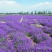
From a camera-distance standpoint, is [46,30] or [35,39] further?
[46,30]

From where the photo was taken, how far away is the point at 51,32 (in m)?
11.0

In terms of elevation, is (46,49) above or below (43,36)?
above

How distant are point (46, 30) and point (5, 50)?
7.51 metres

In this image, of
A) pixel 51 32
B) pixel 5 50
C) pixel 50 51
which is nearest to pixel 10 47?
pixel 5 50

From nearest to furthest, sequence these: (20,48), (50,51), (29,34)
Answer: (50,51) < (20,48) < (29,34)

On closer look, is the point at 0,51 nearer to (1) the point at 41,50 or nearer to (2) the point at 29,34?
(1) the point at 41,50

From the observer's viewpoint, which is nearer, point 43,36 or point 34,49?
point 34,49

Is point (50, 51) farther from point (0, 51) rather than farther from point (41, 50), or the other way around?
point (0, 51)

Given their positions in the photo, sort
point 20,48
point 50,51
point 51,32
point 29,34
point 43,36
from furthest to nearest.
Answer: point 51,32, point 29,34, point 43,36, point 20,48, point 50,51

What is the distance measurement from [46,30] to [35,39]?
3753mm

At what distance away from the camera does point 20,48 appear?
446 centimetres

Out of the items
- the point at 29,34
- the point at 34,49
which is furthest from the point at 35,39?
the point at 34,49

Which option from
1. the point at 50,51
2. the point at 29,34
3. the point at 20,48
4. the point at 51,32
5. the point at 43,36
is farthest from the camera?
the point at 51,32

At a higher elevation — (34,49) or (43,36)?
(34,49)
